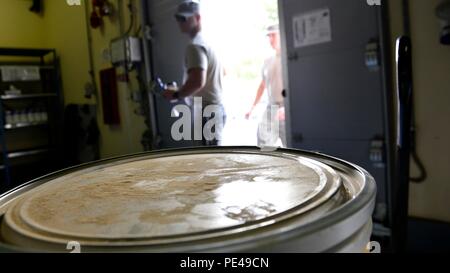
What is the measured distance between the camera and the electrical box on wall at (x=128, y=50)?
136 inches

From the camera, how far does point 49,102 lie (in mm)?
5180

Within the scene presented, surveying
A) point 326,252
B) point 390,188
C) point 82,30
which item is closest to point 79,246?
point 326,252

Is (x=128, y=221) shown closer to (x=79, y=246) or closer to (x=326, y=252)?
(x=79, y=246)

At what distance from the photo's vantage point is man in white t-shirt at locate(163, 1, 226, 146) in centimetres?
Result: 243

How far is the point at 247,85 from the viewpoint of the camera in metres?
3.48

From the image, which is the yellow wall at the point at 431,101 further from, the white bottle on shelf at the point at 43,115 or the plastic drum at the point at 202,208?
the white bottle on shelf at the point at 43,115

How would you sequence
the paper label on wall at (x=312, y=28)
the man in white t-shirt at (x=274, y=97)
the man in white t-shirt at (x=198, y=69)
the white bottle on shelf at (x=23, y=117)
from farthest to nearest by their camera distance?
the white bottle on shelf at (x=23, y=117)
the man in white t-shirt at (x=274, y=97)
the man in white t-shirt at (x=198, y=69)
the paper label on wall at (x=312, y=28)

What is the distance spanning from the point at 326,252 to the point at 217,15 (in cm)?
284

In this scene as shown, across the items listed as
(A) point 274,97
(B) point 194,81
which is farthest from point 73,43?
(A) point 274,97

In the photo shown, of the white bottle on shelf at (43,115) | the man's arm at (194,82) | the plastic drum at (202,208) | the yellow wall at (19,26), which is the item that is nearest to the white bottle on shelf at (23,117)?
the white bottle on shelf at (43,115)

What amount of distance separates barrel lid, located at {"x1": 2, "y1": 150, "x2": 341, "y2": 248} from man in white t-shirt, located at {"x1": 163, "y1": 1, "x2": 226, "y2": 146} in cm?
145

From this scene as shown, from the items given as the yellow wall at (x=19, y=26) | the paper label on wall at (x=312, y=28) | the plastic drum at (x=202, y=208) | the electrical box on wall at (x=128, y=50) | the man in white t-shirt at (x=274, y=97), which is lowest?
the plastic drum at (x=202, y=208)

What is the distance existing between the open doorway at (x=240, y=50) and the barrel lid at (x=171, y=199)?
185cm

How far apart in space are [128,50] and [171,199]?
3.01 metres
